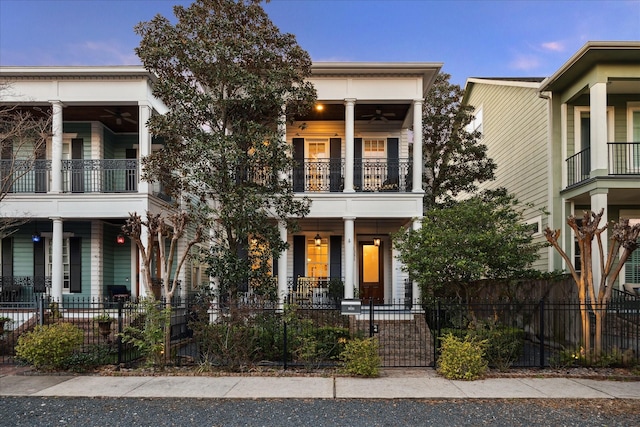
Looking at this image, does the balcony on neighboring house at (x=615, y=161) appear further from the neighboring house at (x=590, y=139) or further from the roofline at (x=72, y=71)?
the roofline at (x=72, y=71)

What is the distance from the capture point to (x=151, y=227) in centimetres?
991

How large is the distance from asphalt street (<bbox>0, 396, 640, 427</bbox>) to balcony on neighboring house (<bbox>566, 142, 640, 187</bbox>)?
8.76 m

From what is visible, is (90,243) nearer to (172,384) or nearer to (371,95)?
(172,384)

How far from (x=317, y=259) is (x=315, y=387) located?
347 inches

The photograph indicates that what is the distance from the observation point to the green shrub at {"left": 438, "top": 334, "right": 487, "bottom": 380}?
28.0 ft

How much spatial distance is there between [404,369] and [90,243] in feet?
38.9

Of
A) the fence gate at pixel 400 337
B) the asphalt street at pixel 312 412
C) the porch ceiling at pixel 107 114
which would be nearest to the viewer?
the asphalt street at pixel 312 412

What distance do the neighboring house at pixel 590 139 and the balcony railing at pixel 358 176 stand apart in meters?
4.70

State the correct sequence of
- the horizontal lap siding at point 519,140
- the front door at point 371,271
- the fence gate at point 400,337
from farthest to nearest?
the front door at point 371,271
the horizontal lap siding at point 519,140
the fence gate at point 400,337

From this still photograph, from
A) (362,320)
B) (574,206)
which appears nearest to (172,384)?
(362,320)

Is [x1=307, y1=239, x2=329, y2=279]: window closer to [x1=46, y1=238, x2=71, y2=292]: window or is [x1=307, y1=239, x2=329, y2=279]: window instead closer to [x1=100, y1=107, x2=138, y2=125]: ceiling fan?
[x1=100, y1=107, x2=138, y2=125]: ceiling fan

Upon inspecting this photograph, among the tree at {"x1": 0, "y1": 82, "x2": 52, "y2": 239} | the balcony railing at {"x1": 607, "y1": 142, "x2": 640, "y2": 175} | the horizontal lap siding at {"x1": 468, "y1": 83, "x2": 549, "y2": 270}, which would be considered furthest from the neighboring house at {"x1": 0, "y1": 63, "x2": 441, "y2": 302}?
the balcony railing at {"x1": 607, "y1": 142, "x2": 640, "y2": 175}

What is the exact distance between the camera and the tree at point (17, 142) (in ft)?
40.6

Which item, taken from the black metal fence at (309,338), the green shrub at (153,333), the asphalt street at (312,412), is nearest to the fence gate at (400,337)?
the black metal fence at (309,338)
